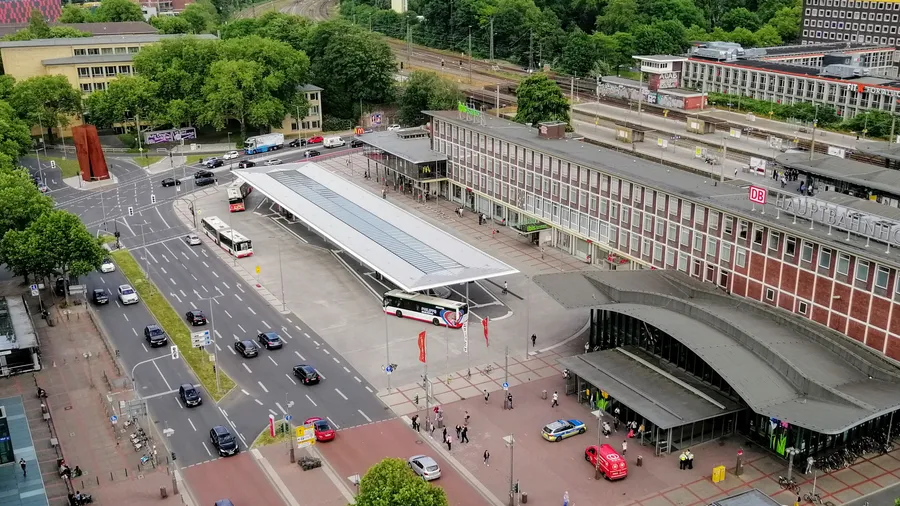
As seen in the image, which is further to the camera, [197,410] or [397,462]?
[197,410]

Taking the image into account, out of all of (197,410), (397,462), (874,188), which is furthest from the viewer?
(874,188)

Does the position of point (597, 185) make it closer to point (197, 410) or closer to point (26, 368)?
point (197, 410)

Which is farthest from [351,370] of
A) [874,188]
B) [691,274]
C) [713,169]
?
[713,169]

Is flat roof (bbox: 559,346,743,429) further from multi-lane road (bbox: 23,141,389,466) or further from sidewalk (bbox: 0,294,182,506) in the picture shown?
sidewalk (bbox: 0,294,182,506)

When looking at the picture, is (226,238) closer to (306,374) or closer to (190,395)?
(306,374)

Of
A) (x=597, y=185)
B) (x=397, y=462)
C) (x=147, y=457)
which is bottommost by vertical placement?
(x=147, y=457)
